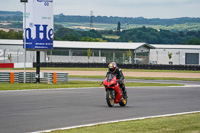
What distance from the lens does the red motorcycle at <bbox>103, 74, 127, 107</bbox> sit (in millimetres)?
16641

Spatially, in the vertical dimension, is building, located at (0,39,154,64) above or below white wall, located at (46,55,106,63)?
above

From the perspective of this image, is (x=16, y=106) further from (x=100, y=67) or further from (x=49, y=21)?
(x=100, y=67)

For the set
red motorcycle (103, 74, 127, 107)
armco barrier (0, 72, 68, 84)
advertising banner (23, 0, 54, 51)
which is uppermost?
advertising banner (23, 0, 54, 51)

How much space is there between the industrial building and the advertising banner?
175ft

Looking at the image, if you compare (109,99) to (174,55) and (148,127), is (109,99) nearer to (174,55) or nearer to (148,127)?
(148,127)

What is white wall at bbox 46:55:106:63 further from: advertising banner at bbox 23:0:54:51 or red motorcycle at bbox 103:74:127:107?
red motorcycle at bbox 103:74:127:107

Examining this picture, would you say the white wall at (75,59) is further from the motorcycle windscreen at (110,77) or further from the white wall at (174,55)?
the motorcycle windscreen at (110,77)

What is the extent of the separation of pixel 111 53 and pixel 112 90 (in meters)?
82.4

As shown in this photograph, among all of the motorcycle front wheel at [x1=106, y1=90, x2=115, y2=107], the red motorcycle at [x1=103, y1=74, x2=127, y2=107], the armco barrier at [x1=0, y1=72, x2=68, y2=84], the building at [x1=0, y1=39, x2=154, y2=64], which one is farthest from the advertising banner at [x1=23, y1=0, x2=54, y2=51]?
the building at [x1=0, y1=39, x2=154, y2=64]

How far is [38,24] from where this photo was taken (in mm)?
34125

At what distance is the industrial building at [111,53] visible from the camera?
93250 millimetres

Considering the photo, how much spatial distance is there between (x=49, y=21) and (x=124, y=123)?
2320cm

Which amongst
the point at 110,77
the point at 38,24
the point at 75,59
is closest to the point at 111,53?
the point at 75,59

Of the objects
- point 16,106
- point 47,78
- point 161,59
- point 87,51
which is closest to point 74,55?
point 87,51
